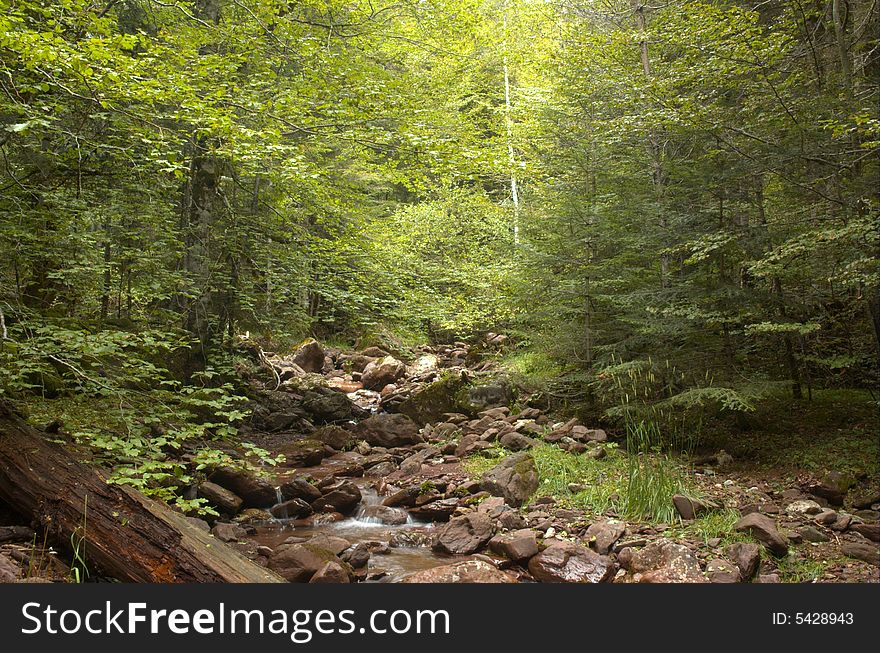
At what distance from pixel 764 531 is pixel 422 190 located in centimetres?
711

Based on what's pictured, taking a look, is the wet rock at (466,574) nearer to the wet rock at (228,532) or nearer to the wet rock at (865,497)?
the wet rock at (228,532)

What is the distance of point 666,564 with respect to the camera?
483 cm

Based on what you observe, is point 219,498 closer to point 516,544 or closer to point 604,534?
point 516,544

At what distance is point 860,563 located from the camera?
189 inches

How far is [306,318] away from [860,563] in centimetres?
858

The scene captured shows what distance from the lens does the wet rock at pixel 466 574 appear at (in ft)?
16.1

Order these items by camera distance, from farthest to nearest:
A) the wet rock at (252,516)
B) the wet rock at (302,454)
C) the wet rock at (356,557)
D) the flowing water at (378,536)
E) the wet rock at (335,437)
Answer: the wet rock at (335,437)
the wet rock at (302,454)
the wet rock at (252,516)
the flowing water at (378,536)
the wet rock at (356,557)

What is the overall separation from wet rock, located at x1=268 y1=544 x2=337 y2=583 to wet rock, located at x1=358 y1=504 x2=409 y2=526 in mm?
1671

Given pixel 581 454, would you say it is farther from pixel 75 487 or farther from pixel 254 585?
pixel 75 487

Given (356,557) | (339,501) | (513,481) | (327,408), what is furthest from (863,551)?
(327,408)

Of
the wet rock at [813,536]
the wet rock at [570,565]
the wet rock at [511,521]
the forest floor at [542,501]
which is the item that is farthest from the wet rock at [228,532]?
the wet rock at [813,536]

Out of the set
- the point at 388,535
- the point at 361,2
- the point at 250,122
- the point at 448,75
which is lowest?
the point at 388,535

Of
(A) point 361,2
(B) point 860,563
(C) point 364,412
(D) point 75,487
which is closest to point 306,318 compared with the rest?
(C) point 364,412

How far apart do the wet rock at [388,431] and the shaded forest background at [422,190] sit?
223cm
